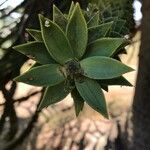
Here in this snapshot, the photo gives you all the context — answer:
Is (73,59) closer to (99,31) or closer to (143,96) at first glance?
(99,31)

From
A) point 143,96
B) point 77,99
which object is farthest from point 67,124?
point 77,99

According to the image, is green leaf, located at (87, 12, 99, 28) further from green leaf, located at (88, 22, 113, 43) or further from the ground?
the ground

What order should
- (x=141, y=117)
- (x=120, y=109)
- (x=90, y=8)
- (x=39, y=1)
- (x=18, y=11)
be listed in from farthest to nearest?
(x=120, y=109) < (x=141, y=117) < (x=18, y=11) < (x=39, y=1) < (x=90, y=8)

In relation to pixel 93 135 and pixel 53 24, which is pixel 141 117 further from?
pixel 93 135

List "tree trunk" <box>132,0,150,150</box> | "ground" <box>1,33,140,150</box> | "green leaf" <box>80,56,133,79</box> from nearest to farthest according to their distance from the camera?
"green leaf" <box>80,56,133,79</box>
"tree trunk" <box>132,0,150,150</box>
"ground" <box>1,33,140,150</box>

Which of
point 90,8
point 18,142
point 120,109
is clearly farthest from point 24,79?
point 120,109

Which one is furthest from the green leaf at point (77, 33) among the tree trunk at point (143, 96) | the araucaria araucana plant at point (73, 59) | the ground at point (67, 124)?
the ground at point (67, 124)

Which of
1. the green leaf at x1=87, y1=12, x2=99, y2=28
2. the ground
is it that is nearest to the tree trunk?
the green leaf at x1=87, y1=12, x2=99, y2=28
